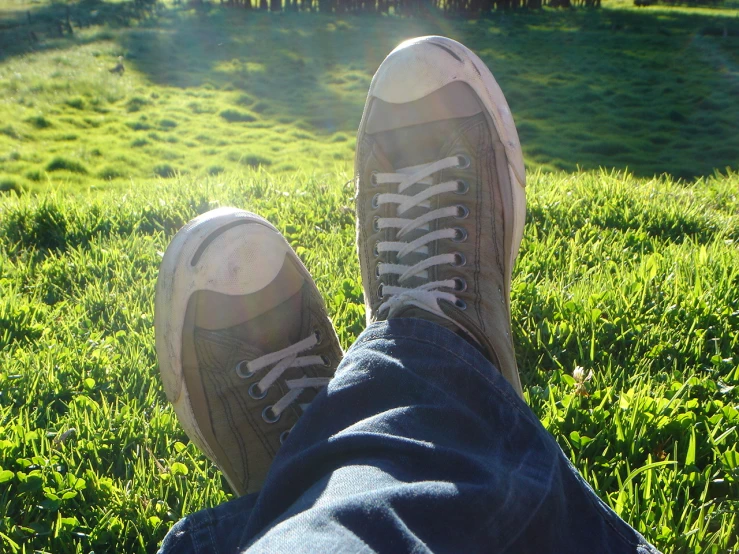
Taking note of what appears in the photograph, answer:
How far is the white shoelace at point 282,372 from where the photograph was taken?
5.91ft

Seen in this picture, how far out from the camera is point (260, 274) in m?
2.00

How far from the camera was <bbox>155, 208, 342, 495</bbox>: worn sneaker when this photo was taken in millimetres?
1779

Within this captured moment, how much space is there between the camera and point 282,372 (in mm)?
1879

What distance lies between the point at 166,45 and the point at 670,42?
40.6ft

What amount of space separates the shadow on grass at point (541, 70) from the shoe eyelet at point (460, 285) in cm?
711

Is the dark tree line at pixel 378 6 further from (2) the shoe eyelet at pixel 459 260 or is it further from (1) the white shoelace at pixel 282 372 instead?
(1) the white shoelace at pixel 282 372

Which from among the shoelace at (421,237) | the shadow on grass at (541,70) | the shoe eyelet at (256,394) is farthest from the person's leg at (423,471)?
the shadow on grass at (541,70)

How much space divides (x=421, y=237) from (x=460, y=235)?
0.12m

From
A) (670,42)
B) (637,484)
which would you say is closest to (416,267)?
(637,484)

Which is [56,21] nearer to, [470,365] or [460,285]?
[460,285]

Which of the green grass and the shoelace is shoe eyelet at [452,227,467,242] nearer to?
the shoelace

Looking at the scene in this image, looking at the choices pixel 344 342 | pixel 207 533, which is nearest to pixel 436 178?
pixel 344 342

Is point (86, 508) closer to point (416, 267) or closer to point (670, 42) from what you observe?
point (416, 267)

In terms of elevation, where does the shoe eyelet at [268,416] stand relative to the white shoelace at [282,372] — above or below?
below
